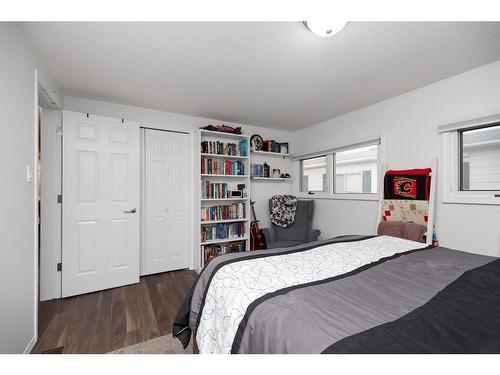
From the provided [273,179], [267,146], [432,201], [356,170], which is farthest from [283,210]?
[432,201]

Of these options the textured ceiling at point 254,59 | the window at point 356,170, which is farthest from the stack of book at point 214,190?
the window at point 356,170

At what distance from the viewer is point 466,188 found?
7.10 ft

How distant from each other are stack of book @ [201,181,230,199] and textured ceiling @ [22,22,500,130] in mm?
1162

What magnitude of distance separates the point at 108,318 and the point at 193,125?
2.53 m

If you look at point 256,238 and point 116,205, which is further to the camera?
point 256,238

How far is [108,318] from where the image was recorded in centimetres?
203

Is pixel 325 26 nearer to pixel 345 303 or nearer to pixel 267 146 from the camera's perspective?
pixel 345 303

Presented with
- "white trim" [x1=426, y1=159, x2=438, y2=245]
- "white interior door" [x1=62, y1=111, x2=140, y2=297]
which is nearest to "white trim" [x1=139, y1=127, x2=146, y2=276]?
"white interior door" [x1=62, y1=111, x2=140, y2=297]

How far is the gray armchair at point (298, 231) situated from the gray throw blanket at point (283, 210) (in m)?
0.06

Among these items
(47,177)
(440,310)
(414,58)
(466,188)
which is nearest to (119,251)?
(47,177)

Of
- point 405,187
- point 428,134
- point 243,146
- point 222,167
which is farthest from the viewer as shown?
point 243,146
